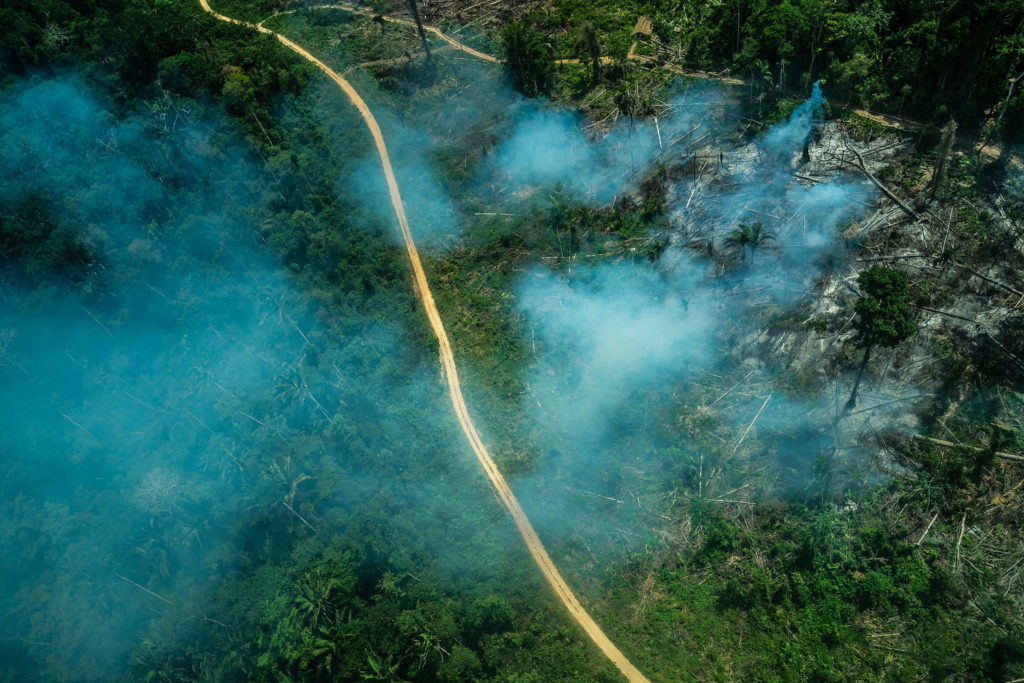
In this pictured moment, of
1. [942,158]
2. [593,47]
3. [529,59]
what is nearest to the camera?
[942,158]

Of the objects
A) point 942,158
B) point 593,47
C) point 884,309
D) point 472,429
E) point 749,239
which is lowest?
point 472,429

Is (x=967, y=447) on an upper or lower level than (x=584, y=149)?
lower

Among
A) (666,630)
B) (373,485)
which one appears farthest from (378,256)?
(666,630)

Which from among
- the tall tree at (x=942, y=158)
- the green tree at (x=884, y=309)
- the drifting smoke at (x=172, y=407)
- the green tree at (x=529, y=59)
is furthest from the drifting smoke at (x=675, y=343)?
the green tree at (x=529, y=59)

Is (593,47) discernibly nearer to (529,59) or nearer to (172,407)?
(529,59)

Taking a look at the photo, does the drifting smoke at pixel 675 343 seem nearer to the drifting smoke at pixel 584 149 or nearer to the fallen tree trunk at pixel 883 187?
the fallen tree trunk at pixel 883 187

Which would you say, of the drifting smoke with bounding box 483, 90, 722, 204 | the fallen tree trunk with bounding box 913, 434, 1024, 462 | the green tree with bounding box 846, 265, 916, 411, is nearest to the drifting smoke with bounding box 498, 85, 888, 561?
the fallen tree trunk with bounding box 913, 434, 1024, 462

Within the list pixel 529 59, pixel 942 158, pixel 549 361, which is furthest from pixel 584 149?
pixel 942 158

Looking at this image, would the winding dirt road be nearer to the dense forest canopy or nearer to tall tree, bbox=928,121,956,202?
the dense forest canopy
